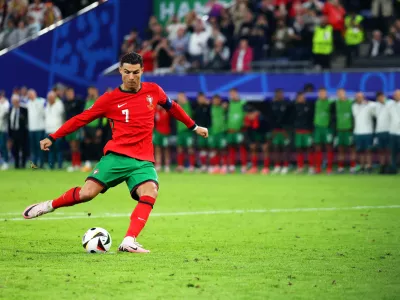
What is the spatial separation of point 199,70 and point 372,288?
786 inches

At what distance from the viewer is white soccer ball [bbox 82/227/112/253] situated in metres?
9.39

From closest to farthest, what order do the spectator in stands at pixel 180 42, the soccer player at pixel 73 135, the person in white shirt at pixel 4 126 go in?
the soccer player at pixel 73 135
the person in white shirt at pixel 4 126
the spectator in stands at pixel 180 42

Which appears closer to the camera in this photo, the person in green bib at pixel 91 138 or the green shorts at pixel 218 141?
the green shorts at pixel 218 141

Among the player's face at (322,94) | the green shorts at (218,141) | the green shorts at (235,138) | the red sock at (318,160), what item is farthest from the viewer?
the green shorts at (218,141)

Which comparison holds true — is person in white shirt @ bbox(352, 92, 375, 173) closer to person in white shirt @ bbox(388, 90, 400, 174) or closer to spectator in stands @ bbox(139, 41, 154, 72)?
person in white shirt @ bbox(388, 90, 400, 174)

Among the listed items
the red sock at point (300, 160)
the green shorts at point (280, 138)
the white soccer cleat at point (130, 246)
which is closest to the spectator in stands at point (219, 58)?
the green shorts at point (280, 138)

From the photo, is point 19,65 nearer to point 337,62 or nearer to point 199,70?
point 199,70

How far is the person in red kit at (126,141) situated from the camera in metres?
9.59

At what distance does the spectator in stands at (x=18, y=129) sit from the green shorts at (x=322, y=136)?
27.1ft

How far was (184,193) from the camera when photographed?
18078 mm

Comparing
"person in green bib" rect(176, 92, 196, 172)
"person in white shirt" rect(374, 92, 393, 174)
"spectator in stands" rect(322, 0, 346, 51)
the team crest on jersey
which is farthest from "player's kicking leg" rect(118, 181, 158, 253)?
"spectator in stands" rect(322, 0, 346, 51)

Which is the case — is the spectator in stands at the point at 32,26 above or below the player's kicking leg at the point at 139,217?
above

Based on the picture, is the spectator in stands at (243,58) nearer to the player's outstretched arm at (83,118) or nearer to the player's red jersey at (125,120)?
the player's red jersey at (125,120)

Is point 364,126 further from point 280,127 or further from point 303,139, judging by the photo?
point 280,127
